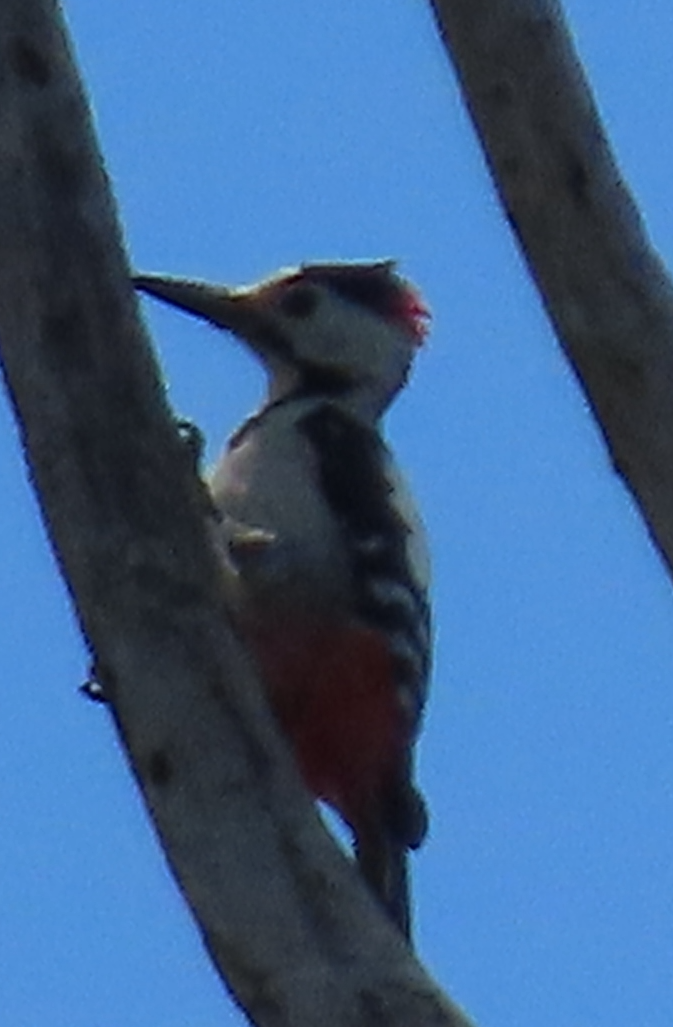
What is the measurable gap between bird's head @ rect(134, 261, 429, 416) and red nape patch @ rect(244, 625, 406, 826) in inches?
45.7

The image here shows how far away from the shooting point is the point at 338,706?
580 cm

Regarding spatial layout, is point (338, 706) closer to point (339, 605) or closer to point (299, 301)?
point (339, 605)

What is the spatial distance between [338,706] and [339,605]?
24 cm

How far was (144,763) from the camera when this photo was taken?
4.18m

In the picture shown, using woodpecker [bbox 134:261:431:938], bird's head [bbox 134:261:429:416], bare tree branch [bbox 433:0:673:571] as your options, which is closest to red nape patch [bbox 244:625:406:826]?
woodpecker [bbox 134:261:431:938]

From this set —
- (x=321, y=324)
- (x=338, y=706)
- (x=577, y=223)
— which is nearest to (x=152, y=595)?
(x=577, y=223)

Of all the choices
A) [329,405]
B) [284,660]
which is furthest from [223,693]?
[329,405]

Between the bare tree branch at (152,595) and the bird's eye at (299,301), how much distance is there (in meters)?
2.30

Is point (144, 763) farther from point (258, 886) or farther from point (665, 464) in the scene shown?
point (665, 464)

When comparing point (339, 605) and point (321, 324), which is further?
point (321, 324)

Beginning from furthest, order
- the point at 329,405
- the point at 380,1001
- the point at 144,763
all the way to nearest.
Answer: the point at 329,405 → the point at 144,763 → the point at 380,1001

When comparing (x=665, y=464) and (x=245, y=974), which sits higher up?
(x=665, y=464)

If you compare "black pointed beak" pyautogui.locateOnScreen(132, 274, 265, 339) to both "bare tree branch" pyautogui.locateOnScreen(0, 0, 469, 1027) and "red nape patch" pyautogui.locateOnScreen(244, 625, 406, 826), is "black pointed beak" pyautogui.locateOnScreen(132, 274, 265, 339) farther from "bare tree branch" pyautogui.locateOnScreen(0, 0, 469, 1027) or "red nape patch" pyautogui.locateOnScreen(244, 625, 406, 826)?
"bare tree branch" pyautogui.locateOnScreen(0, 0, 469, 1027)

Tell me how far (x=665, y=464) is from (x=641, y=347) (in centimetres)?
24
